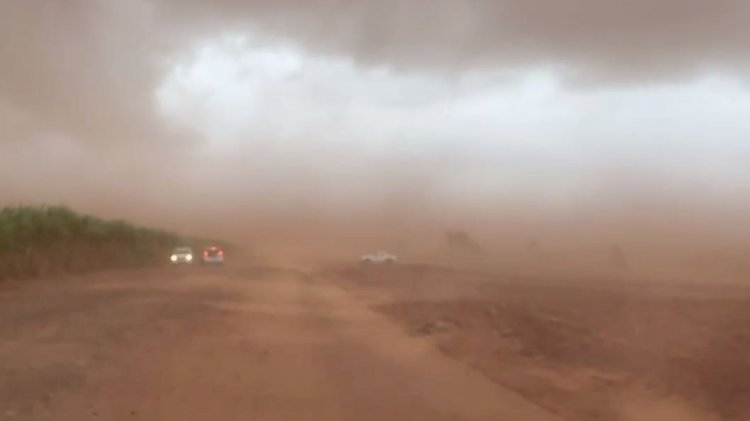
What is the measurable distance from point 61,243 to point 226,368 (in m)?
51.7

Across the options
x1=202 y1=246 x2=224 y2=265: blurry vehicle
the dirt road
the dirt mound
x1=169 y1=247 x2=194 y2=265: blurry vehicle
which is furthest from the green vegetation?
the dirt mound

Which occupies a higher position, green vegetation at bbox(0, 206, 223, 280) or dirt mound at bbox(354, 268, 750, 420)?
green vegetation at bbox(0, 206, 223, 280)

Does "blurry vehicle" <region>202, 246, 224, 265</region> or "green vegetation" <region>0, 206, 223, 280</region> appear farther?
"blurry vehicle" <region>202, 246, 224, 265</region>

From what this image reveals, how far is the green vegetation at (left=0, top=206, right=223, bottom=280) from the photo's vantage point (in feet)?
188

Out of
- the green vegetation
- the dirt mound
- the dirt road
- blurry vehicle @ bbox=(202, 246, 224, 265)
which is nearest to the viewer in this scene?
the dirt road

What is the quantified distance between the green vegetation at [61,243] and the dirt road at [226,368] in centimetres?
2388

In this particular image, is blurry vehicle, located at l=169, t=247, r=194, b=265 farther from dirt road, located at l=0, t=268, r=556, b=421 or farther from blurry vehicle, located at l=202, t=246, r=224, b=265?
dirt road, located at l=0, t=268, r=556, b=421

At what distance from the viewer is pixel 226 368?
18.3m

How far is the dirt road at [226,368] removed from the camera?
46.2ft

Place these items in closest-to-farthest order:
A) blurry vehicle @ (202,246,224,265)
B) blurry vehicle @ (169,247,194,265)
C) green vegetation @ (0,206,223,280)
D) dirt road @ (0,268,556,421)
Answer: dirt road @ (0,268,556,421)
green vegetation @ (0,206,223,280)
blurry vehicle @ (202,246,224,265)
blurry vehicle @ (169,247,194,265)

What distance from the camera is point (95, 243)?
75.2 m

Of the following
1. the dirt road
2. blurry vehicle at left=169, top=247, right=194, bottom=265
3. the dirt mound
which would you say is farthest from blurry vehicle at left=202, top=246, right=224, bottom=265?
the dirt road

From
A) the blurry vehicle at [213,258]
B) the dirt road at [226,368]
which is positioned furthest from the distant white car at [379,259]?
the dirt road at [226,368]

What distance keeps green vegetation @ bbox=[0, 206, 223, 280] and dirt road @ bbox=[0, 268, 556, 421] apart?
23.9m
